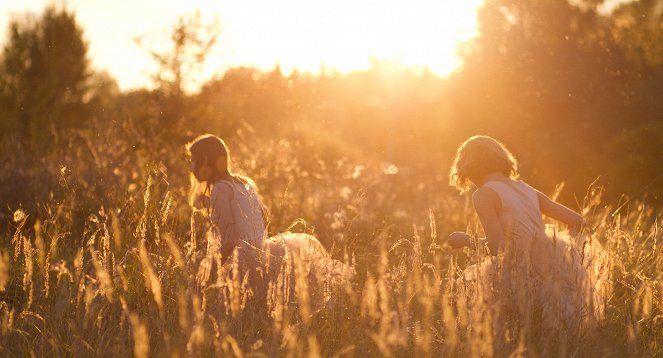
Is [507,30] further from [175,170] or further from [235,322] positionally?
[235,322]

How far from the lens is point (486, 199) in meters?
4.31

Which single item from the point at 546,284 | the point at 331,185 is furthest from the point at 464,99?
the point at 546,284

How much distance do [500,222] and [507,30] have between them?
12964mm

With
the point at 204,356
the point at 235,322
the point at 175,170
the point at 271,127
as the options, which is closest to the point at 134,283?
the point at 235,322

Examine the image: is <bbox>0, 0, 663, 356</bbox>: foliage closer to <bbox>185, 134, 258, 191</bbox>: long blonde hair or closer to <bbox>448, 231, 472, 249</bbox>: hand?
<bbox>448, 231, 472, 249</bbox>: hand

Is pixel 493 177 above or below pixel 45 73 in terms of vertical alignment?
below

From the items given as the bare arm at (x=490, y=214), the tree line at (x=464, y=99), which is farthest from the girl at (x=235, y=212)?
→ the tree line at (x=464, y=99)

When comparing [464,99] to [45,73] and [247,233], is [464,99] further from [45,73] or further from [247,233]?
[247,233]

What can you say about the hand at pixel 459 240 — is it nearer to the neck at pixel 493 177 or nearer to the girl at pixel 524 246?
the girl at pixel 524 246

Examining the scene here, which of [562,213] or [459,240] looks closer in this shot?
[459,240]

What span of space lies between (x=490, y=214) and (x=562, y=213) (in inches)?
24.9

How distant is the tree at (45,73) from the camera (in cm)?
1942

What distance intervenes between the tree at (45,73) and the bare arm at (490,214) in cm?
1658

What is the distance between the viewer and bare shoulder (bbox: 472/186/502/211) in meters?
4.30
